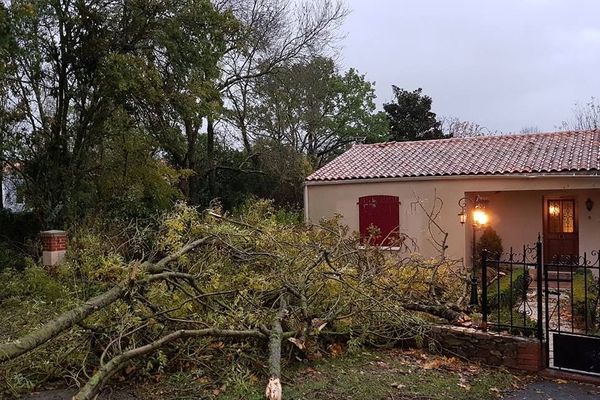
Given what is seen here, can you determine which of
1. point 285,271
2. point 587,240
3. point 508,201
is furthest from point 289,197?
point 285,271

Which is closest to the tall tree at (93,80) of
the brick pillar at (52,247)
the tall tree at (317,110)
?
the brick pillar at (52,247)

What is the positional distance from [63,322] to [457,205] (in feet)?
35.4

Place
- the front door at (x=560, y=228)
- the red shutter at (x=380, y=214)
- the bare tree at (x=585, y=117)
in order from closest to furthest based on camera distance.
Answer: the front door at (x=560, y=228), the red shutter at (x=380, y=214), the bare tree at (x=585, y=117)

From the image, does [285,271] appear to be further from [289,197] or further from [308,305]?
[289,197]

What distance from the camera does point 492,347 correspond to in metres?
5.54

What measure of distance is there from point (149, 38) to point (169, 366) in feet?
32.0

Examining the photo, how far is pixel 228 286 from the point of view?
5590 mm

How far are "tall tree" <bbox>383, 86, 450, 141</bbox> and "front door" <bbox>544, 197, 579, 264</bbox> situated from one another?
12.6 m

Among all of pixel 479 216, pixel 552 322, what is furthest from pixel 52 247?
pixel 479 216

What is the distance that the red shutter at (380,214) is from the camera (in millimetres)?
13641

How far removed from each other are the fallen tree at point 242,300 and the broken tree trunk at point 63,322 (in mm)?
12

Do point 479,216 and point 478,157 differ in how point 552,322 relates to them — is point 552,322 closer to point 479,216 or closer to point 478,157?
point 479,216

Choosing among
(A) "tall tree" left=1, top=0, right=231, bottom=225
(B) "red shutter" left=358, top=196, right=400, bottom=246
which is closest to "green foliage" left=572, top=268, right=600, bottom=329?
(B) "red shutter" left=358, top=196, right=400, bottom=246

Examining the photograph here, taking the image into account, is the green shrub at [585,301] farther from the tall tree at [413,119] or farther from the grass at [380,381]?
the tall tree at [413,119]
